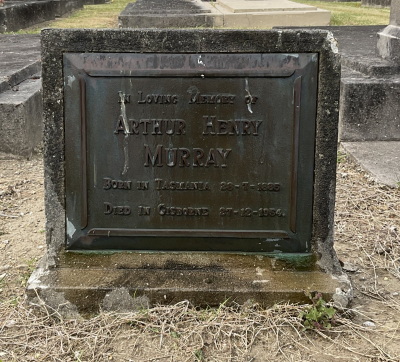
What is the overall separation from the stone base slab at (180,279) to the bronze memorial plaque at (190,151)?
0.05 meters

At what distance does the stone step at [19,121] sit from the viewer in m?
4.48

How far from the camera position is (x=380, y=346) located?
2232 mm

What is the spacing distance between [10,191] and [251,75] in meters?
2.36

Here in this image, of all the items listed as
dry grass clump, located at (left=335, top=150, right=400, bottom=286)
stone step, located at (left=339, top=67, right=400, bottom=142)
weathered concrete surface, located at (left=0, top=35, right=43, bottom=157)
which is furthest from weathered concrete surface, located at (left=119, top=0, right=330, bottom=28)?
dry grass clump, located at (left=335, top=150, right=400, bottom=286)

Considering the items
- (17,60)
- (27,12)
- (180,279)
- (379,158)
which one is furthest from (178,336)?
(27,12)

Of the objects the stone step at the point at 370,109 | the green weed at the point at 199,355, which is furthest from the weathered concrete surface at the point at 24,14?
the green weed at the point at 199,355

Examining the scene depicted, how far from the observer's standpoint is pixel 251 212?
97.5 inches

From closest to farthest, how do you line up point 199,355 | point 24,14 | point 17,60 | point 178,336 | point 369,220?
1. point 199,355
2. point 178,336
3. point 369,220
4. point 17,60
5. point 24,14

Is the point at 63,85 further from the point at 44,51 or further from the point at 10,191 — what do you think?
the point at 10,191

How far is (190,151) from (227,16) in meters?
8.43

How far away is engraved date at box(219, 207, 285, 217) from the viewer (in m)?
2.47

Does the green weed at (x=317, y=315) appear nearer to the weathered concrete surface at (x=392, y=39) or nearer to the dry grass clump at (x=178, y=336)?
the dry grass clump at (x=178, y=336)

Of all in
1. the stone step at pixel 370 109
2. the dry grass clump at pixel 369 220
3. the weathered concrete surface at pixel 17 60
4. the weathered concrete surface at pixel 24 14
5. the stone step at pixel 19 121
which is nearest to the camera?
the dry grass clump at pixel 369 220

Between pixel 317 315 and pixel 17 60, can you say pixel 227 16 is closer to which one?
pixel 17 60
